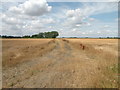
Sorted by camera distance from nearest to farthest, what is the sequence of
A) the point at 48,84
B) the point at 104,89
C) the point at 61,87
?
the point at 104,89, the point at 61,87, the point at 48,84

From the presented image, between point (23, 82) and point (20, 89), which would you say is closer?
point (20, 89)

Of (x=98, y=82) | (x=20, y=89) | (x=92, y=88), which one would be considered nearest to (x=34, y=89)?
(x=20, y=89)

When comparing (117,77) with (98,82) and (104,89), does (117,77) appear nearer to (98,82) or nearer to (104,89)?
(98,82)

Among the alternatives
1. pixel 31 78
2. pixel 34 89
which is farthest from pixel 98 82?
pixel 31 78

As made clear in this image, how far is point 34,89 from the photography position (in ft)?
15.8

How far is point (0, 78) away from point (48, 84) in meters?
2.51

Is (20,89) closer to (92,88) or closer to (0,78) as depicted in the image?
(0,78)

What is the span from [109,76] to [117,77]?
346 mm

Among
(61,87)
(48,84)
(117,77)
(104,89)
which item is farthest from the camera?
(117,77)

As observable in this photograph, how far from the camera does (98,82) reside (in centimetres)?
516

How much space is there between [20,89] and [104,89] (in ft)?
10.4

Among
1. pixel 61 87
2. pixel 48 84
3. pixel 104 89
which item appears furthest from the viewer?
pixel 48 84

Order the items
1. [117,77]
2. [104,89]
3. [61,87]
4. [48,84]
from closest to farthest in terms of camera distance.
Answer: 1. [104,89]
2. [61,87]
3. [48,84]
4. [117,77]

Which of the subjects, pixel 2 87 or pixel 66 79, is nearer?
pixel 2 87
